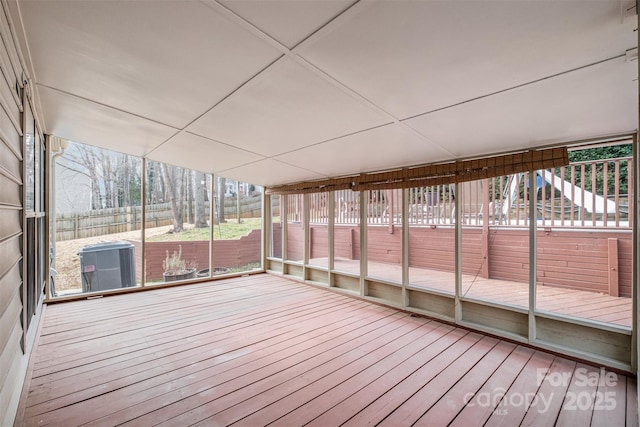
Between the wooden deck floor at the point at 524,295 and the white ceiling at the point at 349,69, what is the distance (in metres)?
1.62

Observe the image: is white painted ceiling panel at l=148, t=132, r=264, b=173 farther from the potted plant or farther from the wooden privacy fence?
the potted plant

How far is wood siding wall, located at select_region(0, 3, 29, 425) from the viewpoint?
1.45 metres

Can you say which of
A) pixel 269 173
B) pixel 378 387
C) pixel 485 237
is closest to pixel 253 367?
pixel 378 387

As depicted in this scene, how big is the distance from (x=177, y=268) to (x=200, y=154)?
2.58 m

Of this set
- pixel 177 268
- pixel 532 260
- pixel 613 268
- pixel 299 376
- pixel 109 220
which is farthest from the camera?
pixel 177 268

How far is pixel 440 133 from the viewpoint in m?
2.56

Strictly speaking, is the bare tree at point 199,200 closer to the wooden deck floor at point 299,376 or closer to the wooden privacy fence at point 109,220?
the wooden privacy fence at point 109,220

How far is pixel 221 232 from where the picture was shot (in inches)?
238

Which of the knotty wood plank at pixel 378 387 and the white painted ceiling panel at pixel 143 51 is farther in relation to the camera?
the knotty wood plank at pixel 378 387

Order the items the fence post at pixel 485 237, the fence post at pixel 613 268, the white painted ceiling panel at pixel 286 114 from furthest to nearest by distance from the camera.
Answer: the fence post at pixel 485 237 < the fence post at pixel 613 268 < the white painted ceiling panel at pixel 286 114

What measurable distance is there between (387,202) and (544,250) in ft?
7.24

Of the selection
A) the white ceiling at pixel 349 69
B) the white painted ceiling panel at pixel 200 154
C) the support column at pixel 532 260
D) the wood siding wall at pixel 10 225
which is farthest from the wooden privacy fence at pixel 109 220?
the support column at pixel 532 260

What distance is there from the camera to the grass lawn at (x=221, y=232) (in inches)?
225

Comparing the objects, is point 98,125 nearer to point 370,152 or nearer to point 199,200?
point 199,200
